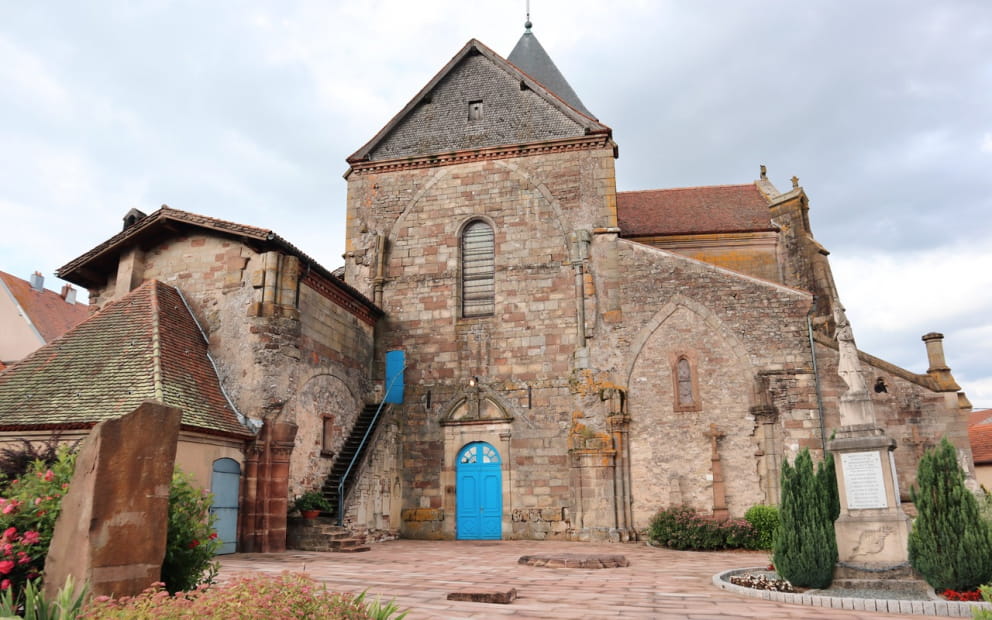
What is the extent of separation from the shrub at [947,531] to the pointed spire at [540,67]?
56.2 ft

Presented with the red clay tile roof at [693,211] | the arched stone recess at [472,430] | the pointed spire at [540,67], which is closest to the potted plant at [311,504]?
the arched stone recess at [472,430]

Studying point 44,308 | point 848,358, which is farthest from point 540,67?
point 44,308

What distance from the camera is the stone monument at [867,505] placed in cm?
830

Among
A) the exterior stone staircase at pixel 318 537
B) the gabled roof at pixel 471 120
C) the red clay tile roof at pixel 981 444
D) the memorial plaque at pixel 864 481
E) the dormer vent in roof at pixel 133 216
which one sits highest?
the gabled roof at pixel 471 120

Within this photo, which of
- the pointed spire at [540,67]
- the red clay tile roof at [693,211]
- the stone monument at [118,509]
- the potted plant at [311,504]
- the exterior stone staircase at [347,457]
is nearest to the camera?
the stone monument at [118,509]

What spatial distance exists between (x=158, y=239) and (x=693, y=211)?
15098 millimetres

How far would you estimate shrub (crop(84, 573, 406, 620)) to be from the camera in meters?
4.21

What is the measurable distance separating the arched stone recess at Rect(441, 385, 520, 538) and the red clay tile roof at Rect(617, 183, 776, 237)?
6722 mm

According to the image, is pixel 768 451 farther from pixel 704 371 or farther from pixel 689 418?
pixel 704 371

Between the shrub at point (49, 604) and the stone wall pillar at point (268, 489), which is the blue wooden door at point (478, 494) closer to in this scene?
the stone wall pillar at point (268, 489)

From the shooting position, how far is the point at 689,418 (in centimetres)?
1616

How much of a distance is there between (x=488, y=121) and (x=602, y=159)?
3343 mm

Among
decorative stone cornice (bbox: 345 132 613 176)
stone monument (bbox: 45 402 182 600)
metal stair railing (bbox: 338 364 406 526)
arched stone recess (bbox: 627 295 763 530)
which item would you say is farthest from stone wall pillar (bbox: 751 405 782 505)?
stone monument (bbox: 45 402 182 600)

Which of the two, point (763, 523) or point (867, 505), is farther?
point (763, 523)
